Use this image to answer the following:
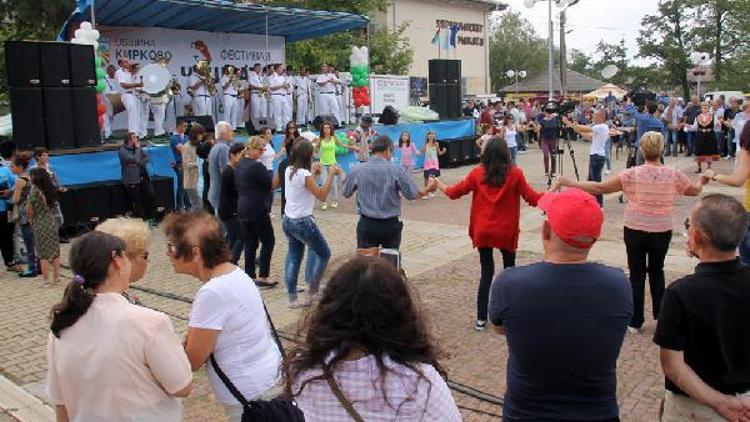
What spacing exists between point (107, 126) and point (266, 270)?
8.76 meters

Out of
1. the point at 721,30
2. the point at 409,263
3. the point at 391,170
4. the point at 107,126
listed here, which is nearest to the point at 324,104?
the point at 107,126

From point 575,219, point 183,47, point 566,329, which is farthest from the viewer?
point 183,47

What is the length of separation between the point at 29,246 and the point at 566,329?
8.26 meters

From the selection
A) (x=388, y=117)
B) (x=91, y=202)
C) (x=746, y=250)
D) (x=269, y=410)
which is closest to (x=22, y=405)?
(x=269, y=410)

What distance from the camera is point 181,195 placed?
13.0 m

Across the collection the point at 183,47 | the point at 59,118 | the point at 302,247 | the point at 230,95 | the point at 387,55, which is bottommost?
the point at 302,247

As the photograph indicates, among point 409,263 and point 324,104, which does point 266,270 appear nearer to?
point 409,263

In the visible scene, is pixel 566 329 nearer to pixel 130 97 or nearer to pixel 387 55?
pixel 130 97

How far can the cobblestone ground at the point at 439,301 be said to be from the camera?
5004mm

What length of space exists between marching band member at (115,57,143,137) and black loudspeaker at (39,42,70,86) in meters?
2.87

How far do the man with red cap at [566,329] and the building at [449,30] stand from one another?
36.3 m

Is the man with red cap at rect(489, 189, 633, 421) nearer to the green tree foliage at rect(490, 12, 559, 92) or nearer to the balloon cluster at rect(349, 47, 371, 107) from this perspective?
the balloon cluster at rect(349, 47, 371, 107)

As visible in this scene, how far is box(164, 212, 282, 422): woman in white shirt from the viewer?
2912mm

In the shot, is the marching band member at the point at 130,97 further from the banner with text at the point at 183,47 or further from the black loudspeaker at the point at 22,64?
the black loudspeaker at the point at 22,64
